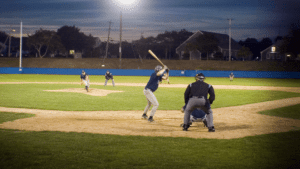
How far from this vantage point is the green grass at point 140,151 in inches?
231

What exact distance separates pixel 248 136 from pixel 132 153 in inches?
151

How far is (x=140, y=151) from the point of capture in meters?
6.75

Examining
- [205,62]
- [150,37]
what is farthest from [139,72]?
[150,37]

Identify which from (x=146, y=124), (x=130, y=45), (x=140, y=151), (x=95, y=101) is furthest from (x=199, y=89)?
(x=130, y=45)

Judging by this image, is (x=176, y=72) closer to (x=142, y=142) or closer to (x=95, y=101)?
(x=95, y=101)

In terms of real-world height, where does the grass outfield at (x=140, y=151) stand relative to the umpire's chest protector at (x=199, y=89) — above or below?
below

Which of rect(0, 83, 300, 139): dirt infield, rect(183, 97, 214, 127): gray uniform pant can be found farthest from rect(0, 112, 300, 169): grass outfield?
rect(183, 97, 214, 127): gray uniform pant

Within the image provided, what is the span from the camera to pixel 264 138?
328 inches

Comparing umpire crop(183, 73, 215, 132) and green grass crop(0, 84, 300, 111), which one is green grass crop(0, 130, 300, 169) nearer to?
umpire crop(183, 73, 215, 132)

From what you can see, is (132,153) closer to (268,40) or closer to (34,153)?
(34,153)

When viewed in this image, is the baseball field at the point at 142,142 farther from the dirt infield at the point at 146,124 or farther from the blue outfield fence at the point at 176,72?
the blue outfield fence at the point at 176,72

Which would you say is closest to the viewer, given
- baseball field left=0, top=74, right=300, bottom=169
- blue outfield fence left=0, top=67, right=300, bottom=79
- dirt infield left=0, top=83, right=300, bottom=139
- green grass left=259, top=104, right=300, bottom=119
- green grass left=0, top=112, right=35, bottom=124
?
baseball field left=0, top=74, right=300, bottom=169

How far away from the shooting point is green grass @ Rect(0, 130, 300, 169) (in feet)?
19.2

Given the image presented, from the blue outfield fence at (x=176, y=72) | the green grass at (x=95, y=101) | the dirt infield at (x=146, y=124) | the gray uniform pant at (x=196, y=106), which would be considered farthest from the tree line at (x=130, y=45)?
the gray uniform pant at (x=196, y=106)
